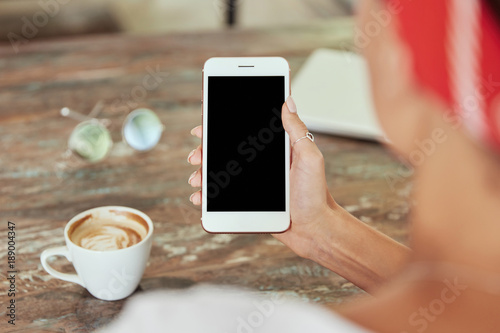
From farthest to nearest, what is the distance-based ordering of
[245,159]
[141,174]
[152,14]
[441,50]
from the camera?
1. [152,14]
2. [141,174]
3. [245,159]
4. [441,50]

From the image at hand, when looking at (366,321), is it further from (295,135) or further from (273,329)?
(295,135)

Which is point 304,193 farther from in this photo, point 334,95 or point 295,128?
point 334,95

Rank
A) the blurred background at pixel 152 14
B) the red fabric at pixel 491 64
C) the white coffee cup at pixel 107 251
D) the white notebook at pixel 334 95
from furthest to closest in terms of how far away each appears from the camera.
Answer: the blurred background at pixel 152 14 < the white notebook at pixel 334 95 < the white coffee cup at pixel 107 251 < the red fabric at pixel 491 64

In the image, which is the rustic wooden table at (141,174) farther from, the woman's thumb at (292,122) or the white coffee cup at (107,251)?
the woman's thumb at (292,122)

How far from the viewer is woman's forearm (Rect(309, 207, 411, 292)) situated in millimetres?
855

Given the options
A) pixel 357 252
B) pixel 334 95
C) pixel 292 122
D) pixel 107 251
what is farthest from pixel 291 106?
pixel 334 95

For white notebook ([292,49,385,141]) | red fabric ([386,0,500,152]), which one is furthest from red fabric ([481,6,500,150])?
white notebook ([292,49,385,141])

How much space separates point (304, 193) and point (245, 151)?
0.12m

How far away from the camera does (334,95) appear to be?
53.8 inches

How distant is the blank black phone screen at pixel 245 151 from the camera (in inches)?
35.8

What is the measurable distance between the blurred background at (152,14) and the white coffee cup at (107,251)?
936 millimetres

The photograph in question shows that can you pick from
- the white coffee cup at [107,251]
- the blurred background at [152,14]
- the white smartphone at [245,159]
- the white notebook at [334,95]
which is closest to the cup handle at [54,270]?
the white coffee cup at [107,251]

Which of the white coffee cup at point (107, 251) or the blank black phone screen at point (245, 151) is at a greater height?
the blank black phone screen at point (245, 151)

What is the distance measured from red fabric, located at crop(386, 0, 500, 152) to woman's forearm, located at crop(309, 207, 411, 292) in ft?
1.74
